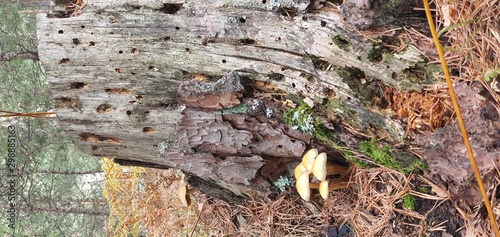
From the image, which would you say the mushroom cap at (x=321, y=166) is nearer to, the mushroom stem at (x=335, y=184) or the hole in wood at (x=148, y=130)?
the mushroom stem at (x=335, y=184)

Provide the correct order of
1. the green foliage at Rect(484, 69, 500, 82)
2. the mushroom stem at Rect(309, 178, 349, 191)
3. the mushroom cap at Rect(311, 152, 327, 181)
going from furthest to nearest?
the mushroom stem at Rect(309, 178, 349, 191)
the mushroom cap at Rect(311, 152, 327, 181)
the green foliage at Rect(484, 69, 500, 82)

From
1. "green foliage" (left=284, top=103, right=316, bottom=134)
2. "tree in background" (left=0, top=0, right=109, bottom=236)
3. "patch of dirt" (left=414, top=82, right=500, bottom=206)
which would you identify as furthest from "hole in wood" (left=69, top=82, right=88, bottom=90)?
"tree in background" (left=0, top=0, right=109, bottom=236)

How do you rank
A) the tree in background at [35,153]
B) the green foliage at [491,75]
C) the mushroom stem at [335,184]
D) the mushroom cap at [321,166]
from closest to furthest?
the green foliage at [491,75] → the mushroom cap at [321,166] → the mushroom stem at [335,184] → the tree in background at [35,153]

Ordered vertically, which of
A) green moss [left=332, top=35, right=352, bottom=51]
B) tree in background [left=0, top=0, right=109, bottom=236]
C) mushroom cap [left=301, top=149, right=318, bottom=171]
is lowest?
tree in background [left=0, top=0, right=109, bottom=236]

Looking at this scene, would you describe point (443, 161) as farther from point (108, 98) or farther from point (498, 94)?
point (108, 98)

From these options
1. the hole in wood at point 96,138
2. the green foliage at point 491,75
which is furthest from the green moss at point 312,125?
the hole in wood at point 96,138

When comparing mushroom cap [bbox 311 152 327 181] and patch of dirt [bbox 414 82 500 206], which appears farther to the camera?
mushroom cap [bbox 311 152 327 181]

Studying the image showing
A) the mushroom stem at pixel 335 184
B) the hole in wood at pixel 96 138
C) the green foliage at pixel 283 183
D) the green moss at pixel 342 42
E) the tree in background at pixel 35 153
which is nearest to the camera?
the green moss at pixel 342 42

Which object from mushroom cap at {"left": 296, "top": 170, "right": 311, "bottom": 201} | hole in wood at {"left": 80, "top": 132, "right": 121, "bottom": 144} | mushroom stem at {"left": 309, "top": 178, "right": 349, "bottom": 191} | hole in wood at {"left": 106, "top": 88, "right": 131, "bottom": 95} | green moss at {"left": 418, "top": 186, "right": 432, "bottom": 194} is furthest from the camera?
hole in wood at {"left": 80, "top": 132, "right": 121, "bottom": 144}

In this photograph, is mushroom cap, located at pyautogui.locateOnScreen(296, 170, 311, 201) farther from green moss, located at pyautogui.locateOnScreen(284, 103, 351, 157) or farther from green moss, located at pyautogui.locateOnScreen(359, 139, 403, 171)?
green moss, located at pyautogui.locateOnScreen(359, 139, 403, 171)
